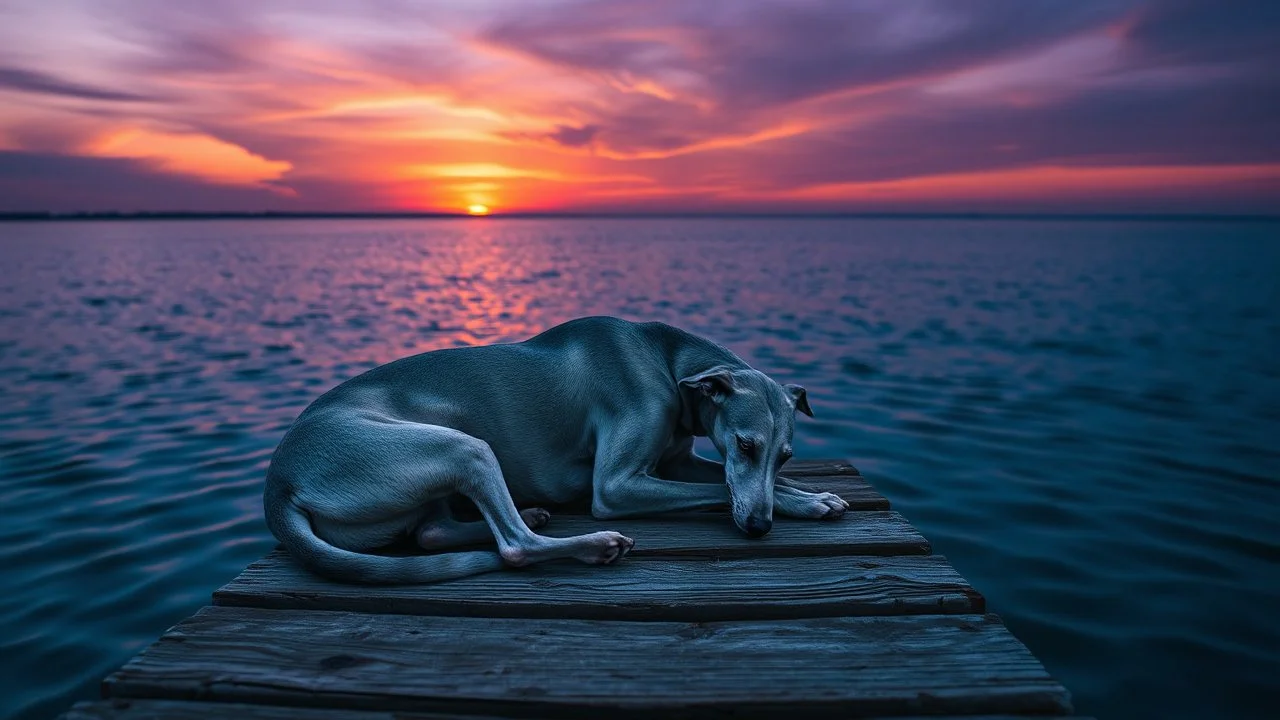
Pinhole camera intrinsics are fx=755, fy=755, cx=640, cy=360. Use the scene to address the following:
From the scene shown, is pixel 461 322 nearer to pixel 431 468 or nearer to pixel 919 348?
pixel 919 348

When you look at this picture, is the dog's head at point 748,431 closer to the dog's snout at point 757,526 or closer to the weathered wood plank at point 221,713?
the dog's snout at point 757,526

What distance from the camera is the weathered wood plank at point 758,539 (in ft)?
12.7

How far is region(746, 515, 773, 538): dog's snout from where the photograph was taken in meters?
3.98

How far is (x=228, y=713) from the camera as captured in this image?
2506mm

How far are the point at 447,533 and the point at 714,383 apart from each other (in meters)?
1.68

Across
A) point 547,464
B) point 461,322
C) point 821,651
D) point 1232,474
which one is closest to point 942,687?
point 821,651

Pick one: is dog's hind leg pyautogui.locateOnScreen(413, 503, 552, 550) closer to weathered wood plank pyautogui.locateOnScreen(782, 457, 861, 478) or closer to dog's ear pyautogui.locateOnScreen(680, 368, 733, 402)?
dog's ear pyautogui.locateOnScreen(680, 368, 733, 402)

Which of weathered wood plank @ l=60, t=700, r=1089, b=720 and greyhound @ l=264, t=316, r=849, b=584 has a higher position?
greyhound @ l=264, t=316, r=849, b=584

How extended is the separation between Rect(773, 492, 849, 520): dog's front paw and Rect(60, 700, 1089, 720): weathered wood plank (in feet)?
6.12

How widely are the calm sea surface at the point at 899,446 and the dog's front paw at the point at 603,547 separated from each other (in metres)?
2.92

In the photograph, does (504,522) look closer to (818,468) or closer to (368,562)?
(368,562)

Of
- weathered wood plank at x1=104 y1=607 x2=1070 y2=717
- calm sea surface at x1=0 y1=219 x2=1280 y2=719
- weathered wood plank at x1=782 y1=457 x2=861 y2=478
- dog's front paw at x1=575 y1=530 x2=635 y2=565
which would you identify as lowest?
calm sea surface at x1=0 y1=219 x2=1280 y2=719

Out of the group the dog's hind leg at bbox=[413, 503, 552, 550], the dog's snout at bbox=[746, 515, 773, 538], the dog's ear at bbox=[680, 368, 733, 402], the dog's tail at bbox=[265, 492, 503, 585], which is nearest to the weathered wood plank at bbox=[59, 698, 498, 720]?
the dog's tail at bbox=[265, 492, 503, 585]

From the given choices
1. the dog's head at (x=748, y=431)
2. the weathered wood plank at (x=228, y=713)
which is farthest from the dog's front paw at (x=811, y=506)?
the weathered wood plank at (x=228, y=713)
